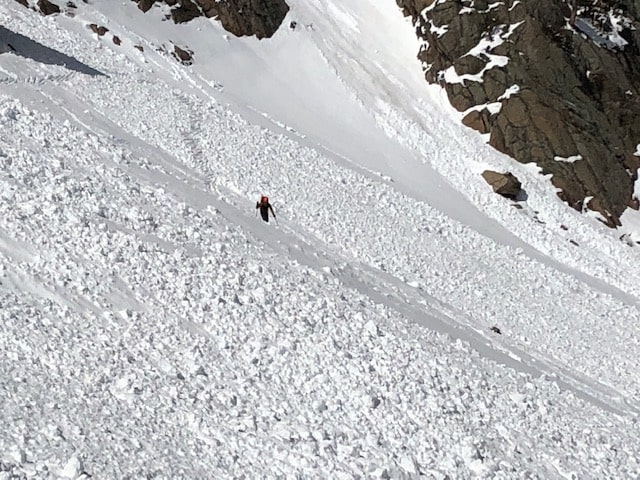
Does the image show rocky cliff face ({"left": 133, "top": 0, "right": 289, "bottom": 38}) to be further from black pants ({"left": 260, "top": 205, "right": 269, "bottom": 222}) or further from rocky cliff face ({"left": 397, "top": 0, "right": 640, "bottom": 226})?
black pants ({"left": 260, "top": 205, "right": 269, "bottom": 222})

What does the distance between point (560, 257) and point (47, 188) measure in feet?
101

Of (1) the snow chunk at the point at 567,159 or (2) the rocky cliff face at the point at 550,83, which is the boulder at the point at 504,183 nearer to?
(2) the rocky cliff face at the point at 550,83

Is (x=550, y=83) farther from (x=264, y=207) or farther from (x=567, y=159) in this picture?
(x=264, y=207)

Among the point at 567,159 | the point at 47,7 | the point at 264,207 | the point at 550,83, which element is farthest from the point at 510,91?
the point at 264,207

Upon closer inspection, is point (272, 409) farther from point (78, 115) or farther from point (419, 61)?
point (419, 61)

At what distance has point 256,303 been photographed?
51.6 feet

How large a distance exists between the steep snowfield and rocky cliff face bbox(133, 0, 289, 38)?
21.3ft

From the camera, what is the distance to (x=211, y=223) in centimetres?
1961

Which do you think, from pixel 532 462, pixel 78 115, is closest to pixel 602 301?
pixel 532 462

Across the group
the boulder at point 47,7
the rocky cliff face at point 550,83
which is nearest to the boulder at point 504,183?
the rocky cliff face at point 550,83

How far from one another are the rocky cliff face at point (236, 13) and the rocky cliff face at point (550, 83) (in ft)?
44.8

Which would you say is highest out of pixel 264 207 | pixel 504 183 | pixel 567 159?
pixel 567 159

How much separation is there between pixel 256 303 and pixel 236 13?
38220mm

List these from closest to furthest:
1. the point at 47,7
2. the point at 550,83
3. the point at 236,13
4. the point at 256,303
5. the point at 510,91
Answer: the point at 256,303
the point at 47,7
the point at 236,13
the point at 510,91
the point at 550,83
